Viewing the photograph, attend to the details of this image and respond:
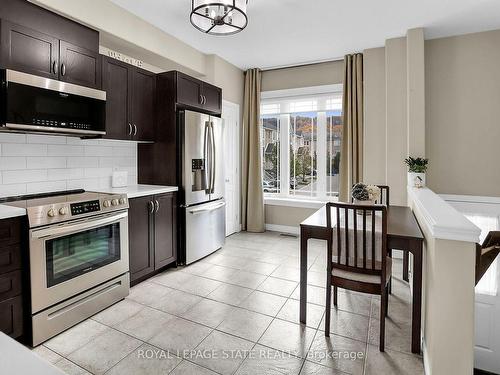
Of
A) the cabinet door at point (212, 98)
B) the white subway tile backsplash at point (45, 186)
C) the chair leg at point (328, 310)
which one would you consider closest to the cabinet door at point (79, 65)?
the white subway tile backsplash at point (45, 186)

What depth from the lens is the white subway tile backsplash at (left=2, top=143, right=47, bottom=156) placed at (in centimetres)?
256

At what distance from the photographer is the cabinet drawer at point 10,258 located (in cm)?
198

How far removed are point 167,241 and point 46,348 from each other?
1.55 metres

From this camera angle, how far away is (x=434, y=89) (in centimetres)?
409

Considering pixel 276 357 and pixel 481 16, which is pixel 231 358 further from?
pixel 481 16

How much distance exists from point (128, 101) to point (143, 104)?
217mm

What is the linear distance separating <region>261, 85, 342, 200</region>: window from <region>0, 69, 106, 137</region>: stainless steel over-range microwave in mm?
3246

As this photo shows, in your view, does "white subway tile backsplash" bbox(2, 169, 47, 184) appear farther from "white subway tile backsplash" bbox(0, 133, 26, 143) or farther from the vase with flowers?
the vase with flowers

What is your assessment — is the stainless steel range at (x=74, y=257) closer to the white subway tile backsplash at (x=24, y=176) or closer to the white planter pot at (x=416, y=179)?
the white subway tile backsplash at (x=24, y=176)

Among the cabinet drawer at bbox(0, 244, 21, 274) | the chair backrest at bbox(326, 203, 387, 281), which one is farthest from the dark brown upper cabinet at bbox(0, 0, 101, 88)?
the chair backrest at bbox(326, 203, 387, 281)

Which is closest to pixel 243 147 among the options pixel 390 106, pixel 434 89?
pixel 390 106

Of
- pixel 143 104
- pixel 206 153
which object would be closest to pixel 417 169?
pixel 206 153

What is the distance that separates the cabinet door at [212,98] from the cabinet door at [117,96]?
1089mm

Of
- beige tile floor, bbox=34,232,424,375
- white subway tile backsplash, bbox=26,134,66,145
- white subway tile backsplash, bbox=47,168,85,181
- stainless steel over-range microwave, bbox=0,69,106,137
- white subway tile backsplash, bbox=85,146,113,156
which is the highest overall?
stainless steel over-range microwave, bbox=0,69,106,137
